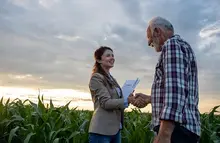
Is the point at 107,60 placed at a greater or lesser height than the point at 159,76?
greater

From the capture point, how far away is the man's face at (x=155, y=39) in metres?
2.64

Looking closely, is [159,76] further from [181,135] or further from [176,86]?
[181,135]

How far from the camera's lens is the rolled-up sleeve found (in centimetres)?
383

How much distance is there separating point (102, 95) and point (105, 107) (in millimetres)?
122

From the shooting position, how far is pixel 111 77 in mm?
4211

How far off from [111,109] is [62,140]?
1277 mm

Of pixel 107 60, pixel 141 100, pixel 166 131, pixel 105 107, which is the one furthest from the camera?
pixel 107 60

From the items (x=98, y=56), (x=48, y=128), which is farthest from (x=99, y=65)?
(x=48, y=128)

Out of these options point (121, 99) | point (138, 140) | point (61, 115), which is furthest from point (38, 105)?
point (121, 99)

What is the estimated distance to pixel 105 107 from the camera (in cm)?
385

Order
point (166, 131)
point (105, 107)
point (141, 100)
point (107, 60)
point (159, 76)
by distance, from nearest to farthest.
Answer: point (166, 131)
point (159, 76)
point (141, 100)
point (105, 107)
point (107, 60)

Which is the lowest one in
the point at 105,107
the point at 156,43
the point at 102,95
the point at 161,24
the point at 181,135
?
the point at 181,135

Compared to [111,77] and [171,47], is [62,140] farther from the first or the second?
[171,47]

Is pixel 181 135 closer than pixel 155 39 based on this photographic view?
Yes
